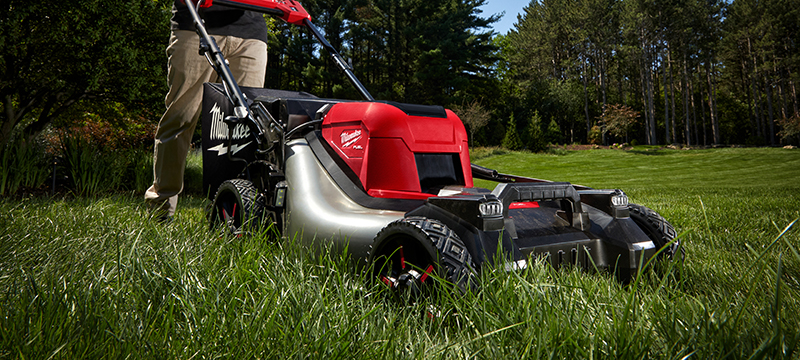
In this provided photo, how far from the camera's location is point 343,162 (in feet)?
6.99

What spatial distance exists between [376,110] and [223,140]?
130 centimetres

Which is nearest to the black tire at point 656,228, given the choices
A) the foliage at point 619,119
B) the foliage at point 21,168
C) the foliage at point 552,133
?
the foliage at point 21,168

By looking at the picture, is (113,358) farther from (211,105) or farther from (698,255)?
(698,255)

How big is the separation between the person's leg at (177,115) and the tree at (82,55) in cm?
447

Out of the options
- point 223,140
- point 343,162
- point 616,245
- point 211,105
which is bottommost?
point 616,245

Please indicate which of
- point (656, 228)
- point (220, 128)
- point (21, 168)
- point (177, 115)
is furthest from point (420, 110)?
point (21, 168)

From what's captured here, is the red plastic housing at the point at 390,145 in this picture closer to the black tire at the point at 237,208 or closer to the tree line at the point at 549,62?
the black tire at the point at 237,208

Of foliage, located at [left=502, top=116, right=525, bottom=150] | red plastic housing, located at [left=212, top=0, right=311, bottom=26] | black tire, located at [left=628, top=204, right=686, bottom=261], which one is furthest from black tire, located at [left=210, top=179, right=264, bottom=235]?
foliage, located at [left=502, top=116, right=525, bottom=150]

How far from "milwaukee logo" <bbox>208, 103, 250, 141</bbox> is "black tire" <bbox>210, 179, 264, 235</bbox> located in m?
0.40

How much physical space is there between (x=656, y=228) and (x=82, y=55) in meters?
7.83

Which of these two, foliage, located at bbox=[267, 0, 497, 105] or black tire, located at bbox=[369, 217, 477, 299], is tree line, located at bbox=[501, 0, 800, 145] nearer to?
foliage, located at bbox=[267, 0, 497, 105]

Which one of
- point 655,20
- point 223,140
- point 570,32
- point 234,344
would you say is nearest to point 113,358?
point 234,344

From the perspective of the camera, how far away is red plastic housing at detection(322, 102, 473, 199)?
195 centimetres

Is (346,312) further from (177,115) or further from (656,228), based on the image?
(177,115)
